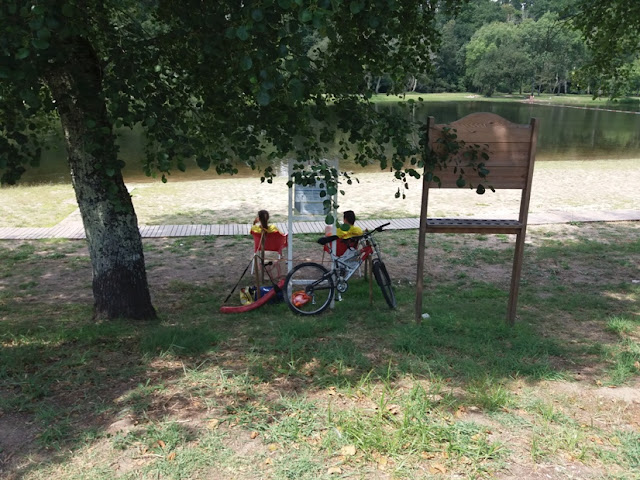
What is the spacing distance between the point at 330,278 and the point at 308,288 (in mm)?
270

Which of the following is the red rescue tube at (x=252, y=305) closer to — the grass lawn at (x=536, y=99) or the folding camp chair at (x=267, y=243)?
the folding camp chair at (x=267, y=243)

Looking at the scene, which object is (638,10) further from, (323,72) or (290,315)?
(290,315)

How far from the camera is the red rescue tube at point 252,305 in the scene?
645 centimetres

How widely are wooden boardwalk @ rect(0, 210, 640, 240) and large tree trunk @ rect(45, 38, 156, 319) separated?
4448 mm

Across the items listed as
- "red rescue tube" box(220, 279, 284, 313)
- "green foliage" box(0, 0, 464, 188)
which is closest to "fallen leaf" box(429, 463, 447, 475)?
"green foliage" box(0, 0, 464, 188)

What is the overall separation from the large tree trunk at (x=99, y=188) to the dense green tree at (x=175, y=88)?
1 centimetres

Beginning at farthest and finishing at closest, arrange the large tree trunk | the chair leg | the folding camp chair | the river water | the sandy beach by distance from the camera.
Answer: the river water < the sandy beach < the folding camp chair < the chair leg < the large tree trunk

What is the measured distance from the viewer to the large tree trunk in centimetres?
457

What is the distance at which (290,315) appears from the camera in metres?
6.36

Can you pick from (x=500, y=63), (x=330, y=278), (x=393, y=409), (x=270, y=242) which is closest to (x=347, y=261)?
(x=330, y=278)

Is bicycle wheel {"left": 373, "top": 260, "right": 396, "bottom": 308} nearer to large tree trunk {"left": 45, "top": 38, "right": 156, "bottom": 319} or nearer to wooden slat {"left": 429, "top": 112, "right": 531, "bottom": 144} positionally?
wooden slat {"left": 429, "top": 112, "right": 531, "bottom": 144}

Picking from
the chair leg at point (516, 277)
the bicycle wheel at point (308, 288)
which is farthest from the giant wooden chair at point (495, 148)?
the bicycle wheel at point (308, 288)

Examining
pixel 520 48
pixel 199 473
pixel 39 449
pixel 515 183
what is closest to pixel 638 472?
pixel 199 473

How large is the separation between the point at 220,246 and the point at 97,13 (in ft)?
16.7
